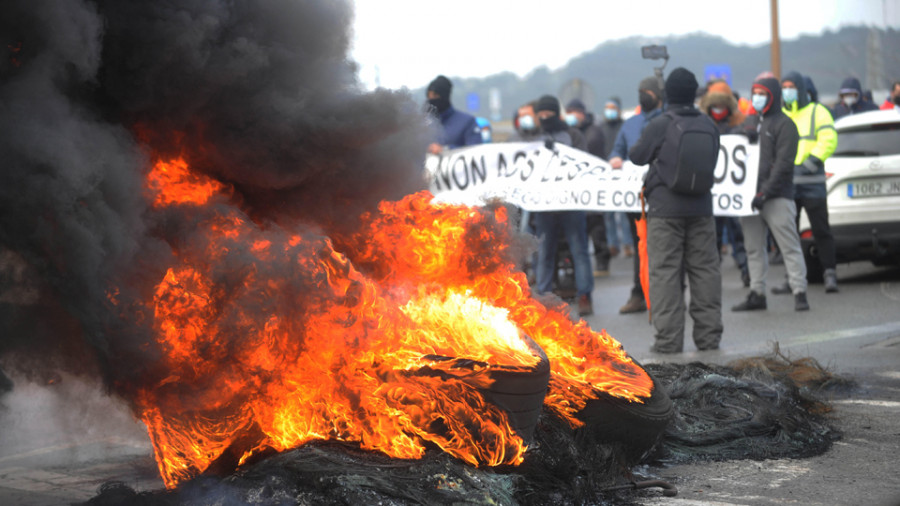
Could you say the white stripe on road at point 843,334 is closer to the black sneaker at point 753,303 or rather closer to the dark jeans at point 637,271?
the black sneaker at point 753,303

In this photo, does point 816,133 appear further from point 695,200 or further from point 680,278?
point 680,278

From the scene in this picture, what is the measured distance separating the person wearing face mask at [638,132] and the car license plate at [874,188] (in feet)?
8.97

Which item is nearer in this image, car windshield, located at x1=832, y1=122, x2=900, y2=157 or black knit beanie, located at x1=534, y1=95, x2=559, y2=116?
black knit beanie, located at x1=534, y1=95, x2=559, y2=116

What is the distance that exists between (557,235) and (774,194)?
230 cm

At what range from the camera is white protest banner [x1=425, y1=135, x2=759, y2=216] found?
1047 cm

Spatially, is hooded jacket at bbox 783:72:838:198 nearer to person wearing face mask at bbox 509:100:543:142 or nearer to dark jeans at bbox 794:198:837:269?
dark jeans at bbox 794:198:837:269

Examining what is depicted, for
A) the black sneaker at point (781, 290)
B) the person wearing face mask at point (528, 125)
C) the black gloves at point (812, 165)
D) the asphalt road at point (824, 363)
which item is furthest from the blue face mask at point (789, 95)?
the person wearing face mask at point (528, 125)

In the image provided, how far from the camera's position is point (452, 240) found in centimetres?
479

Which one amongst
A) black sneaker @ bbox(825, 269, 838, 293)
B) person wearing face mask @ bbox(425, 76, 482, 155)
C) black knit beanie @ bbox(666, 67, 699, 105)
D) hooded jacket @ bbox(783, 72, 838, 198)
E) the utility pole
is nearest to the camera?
black knit beanie @ bbox(666, 67, 699, 105)

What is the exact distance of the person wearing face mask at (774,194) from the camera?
9.70 meters

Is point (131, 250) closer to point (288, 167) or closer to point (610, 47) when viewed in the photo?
point (288, 167)

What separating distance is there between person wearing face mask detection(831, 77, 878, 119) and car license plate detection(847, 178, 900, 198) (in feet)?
11.5

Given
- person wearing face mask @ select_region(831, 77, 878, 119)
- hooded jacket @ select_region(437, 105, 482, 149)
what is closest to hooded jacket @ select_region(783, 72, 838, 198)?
hooded jacket @ select_region(437, 105, 482, 149)

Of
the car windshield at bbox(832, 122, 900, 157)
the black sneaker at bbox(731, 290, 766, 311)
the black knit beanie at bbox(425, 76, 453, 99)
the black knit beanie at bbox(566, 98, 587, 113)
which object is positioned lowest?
the black sneaker at bbox(731, 290, 766, 311)
